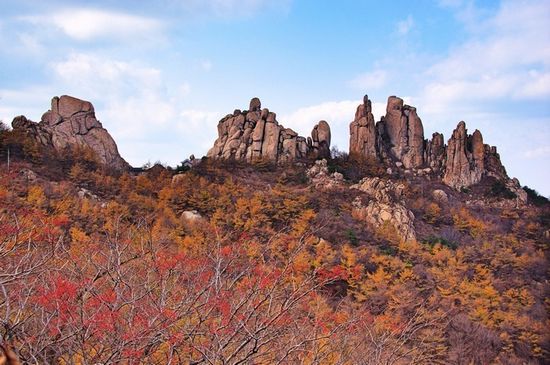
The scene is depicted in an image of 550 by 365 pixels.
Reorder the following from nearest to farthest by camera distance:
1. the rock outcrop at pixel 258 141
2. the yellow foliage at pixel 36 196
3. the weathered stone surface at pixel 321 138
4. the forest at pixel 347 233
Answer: the forest at pixel 347 233
the yellow foliage at pixel 36 196
the rock outcrop at pixel 258 141
the weathered stone surface at pixel 321 138

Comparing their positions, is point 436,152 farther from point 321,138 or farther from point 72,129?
point 72,129

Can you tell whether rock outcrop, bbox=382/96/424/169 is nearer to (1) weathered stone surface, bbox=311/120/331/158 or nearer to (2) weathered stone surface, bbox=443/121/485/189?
(2) weathered stone surface, bbox=443/121/485/189

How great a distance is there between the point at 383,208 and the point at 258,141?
15.1 m

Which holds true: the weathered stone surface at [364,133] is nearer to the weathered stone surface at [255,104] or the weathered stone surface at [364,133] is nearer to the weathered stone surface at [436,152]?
the weathered stone surface at [436,152]

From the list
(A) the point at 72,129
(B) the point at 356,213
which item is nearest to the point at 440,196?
(B) the point at 356,213

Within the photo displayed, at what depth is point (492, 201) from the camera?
2162 inches

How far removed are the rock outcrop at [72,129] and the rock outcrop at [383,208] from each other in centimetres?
2040

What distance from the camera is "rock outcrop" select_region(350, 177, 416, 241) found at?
134 ft

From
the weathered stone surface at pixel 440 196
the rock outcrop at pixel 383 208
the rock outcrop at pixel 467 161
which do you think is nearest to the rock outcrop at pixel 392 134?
the rock outcrop at pixel 467 161

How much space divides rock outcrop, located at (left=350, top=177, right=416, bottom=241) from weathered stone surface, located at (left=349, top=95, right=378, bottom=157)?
8.63 meters

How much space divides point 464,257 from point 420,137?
2480cm

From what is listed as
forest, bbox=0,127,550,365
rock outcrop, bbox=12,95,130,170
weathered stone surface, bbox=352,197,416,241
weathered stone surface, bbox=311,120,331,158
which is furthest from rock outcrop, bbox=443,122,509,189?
rock outcrop, bbox=12,95,130,170

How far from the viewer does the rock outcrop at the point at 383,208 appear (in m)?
40.8

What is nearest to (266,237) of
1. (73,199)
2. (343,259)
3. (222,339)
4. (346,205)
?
(343,259)
